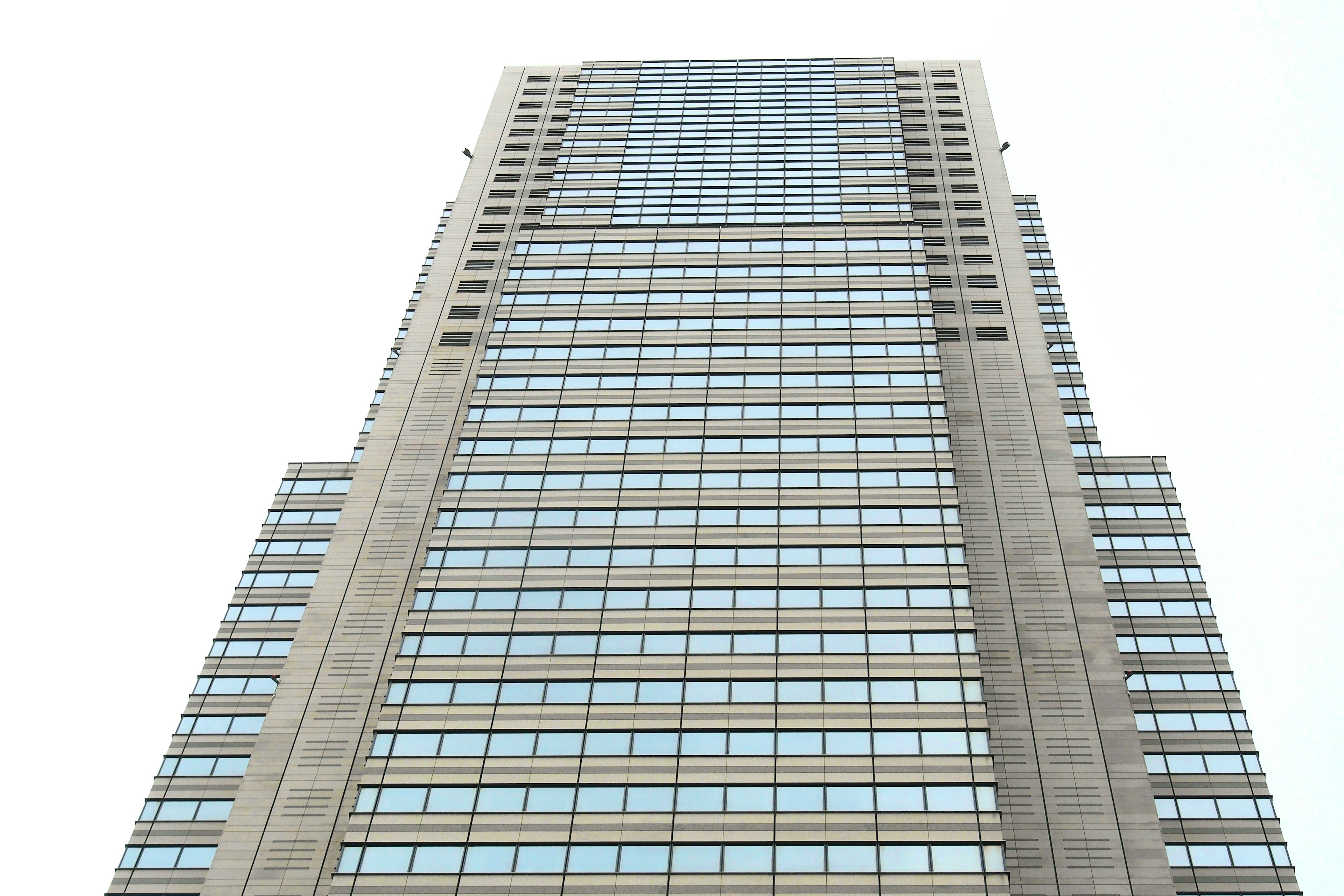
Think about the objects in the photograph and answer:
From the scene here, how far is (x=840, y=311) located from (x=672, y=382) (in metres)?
12.7

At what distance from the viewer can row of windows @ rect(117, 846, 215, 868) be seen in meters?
65.1

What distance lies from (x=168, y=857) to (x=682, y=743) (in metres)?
28.4

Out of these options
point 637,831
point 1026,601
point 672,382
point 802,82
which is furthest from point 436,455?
point 802,82

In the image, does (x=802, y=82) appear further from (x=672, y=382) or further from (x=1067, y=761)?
(x=1067, y=761)

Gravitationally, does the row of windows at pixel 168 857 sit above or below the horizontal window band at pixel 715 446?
below

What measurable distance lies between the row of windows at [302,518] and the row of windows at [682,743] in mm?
26527

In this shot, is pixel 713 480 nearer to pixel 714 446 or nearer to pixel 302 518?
pixel 714 446

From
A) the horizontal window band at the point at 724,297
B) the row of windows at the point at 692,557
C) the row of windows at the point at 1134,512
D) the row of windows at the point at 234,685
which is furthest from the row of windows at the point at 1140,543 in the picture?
the row of windows at the point at 234,685

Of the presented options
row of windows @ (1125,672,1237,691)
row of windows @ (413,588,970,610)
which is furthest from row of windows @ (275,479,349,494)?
row of windows @ (1125,672,1237,691)

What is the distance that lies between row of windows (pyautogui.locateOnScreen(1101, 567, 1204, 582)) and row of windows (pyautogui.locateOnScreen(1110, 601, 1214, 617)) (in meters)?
1.71

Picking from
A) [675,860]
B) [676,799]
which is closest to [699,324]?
[676,799]

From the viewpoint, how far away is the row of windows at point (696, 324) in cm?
8169

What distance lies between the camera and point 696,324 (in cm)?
8300

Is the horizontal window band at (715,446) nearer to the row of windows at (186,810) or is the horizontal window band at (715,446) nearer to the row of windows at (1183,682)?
the row of windows at (1183,682)
